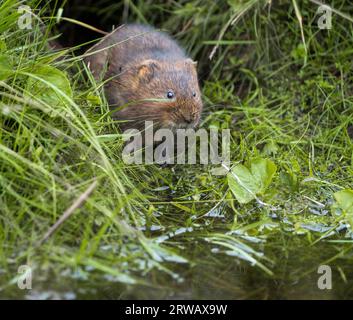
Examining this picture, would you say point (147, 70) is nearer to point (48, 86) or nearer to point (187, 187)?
point (187, 187)

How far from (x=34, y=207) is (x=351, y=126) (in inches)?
118

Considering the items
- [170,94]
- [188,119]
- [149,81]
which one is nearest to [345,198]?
[188,119]

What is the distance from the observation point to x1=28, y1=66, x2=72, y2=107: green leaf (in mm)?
4148

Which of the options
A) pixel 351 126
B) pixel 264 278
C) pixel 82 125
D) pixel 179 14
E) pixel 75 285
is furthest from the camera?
pixel 179 14

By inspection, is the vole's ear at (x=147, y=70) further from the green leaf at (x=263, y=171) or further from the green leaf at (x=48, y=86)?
the green leaf at (x=263, y=171)

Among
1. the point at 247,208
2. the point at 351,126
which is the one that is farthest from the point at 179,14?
the point at 247,208

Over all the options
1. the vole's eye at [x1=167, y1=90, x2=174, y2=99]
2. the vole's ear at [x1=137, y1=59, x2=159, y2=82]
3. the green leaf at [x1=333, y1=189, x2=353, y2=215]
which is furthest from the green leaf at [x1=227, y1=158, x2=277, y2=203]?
the vole's ear at [x1=137, y1=59, x2=159, y2=82]

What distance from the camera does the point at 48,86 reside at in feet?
13.6

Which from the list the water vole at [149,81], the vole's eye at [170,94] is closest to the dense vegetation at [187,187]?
the water vole at [149,81]

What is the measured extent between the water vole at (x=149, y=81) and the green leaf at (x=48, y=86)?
2.01 feet

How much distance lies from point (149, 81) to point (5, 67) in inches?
54.4

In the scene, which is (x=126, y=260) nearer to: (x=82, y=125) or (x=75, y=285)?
(x=75, y=285)

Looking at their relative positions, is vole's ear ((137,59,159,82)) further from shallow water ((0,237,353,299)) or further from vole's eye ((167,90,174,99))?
shallow water ((0,237,353,299))
